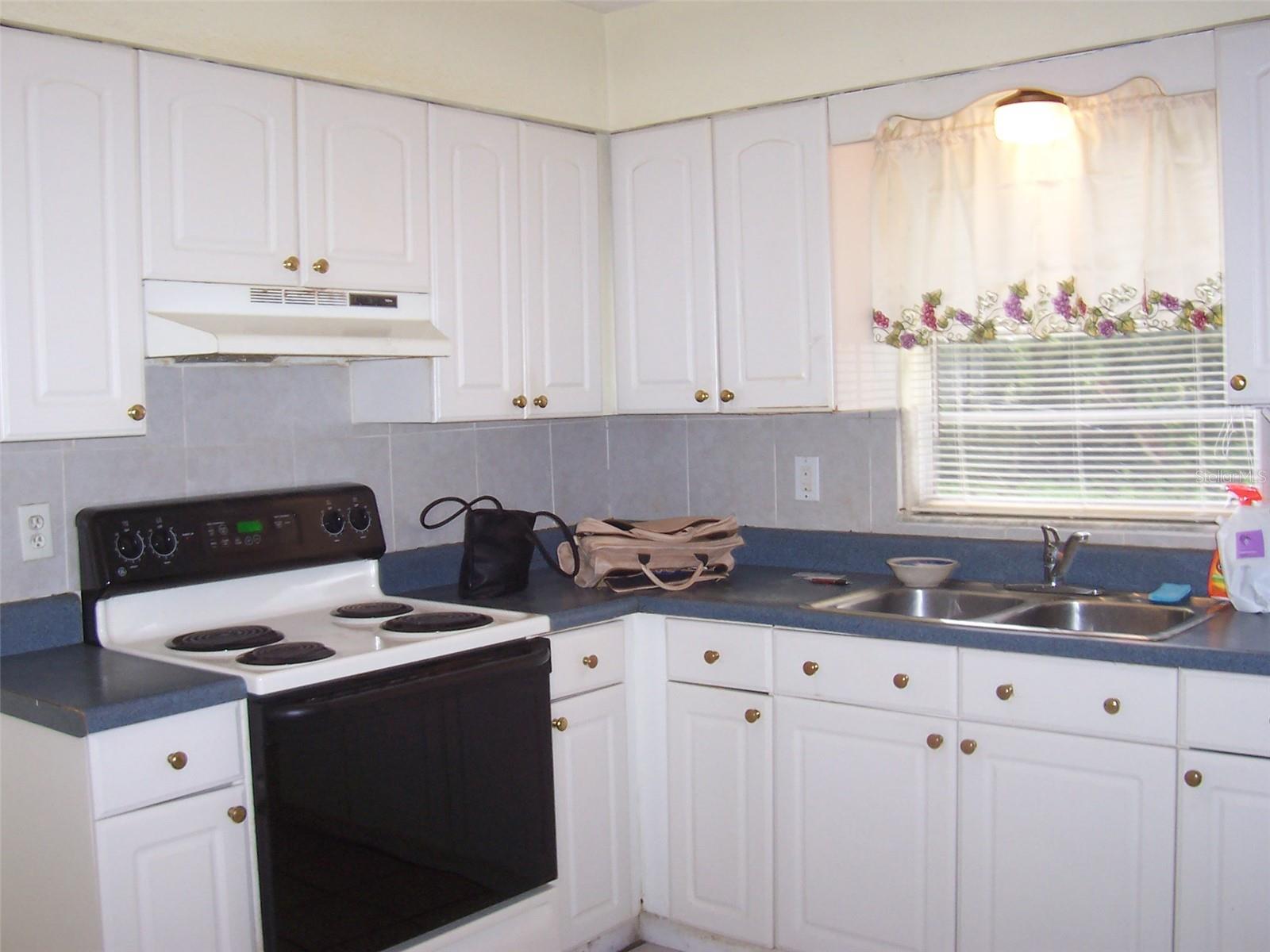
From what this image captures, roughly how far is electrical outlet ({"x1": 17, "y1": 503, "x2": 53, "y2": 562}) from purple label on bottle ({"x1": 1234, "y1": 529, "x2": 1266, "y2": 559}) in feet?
7.81

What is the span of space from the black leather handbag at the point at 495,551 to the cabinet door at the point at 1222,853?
1508mm

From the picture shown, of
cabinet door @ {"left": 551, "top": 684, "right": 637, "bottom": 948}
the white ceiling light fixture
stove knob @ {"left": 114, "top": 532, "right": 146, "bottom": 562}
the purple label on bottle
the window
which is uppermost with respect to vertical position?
the white ceiling light fixture

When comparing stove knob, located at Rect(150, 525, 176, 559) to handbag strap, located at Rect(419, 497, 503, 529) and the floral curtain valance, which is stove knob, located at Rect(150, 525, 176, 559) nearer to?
handbag strap, located at Rect(419, 497, 503, 529)

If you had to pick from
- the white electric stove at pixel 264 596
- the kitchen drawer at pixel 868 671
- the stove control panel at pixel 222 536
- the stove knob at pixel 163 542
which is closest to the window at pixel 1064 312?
the kitchen drawer at pixel 868 671

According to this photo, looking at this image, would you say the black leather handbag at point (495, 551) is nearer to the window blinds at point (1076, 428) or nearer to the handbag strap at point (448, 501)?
the handbag strap at point (448, 501)

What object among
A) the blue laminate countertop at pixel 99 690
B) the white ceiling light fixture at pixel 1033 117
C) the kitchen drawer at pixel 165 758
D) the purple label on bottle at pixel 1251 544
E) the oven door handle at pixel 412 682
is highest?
the white ceiling light fixture at pixel 1033 117

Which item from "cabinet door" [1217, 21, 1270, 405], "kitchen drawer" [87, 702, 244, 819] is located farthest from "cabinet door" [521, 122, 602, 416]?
"cabinet door" [1217, 21, 1270, 405]

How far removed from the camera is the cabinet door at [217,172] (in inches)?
95.7

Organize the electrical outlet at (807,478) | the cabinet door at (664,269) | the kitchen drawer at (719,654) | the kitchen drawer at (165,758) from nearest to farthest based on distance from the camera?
the kitchen drawer at (165,758)
the kitchen drawer at (719,654)
the cabinet door at (664,269)
the electrical outlet at (807,478)

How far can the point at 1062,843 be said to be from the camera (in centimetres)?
241

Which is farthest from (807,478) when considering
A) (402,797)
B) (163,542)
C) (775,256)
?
(163,542)

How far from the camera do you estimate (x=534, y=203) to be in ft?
10.5

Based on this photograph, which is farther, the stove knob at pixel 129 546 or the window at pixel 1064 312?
the window at pixel 1064 312

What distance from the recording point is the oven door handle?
2.24m
